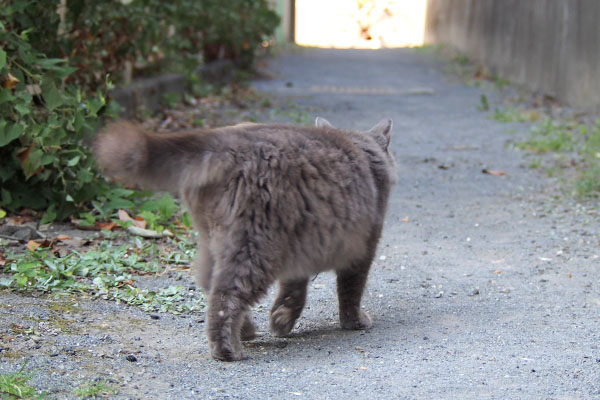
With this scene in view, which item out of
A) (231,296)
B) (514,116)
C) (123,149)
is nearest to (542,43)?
(514,116)

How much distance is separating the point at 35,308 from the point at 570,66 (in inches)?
344

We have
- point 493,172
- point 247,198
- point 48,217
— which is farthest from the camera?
point 493,172

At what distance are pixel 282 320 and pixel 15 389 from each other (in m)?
1.34

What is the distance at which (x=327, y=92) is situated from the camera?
11414 mm

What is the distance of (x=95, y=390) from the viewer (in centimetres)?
272


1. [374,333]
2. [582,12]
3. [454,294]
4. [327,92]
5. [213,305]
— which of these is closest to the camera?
[213,305]

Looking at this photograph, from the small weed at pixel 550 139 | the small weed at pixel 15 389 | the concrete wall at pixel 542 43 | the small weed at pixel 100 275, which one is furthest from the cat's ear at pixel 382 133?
the concrete wall at pixel 542 43

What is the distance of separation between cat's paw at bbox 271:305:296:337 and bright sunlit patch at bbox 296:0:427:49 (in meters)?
19.6

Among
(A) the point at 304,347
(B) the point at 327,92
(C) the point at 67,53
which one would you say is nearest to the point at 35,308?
(A) the point at 304,347

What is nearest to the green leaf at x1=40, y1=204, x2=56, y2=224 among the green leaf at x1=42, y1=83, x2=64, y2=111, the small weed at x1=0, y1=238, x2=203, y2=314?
the small weed at x1=0, y1=238, x2=203, y2=314

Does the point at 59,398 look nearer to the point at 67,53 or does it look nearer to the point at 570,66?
the point at 67,53

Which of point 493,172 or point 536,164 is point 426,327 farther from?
point 536,164

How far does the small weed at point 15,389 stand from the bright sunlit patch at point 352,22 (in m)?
20.6

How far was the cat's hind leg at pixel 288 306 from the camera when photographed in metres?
3.61
